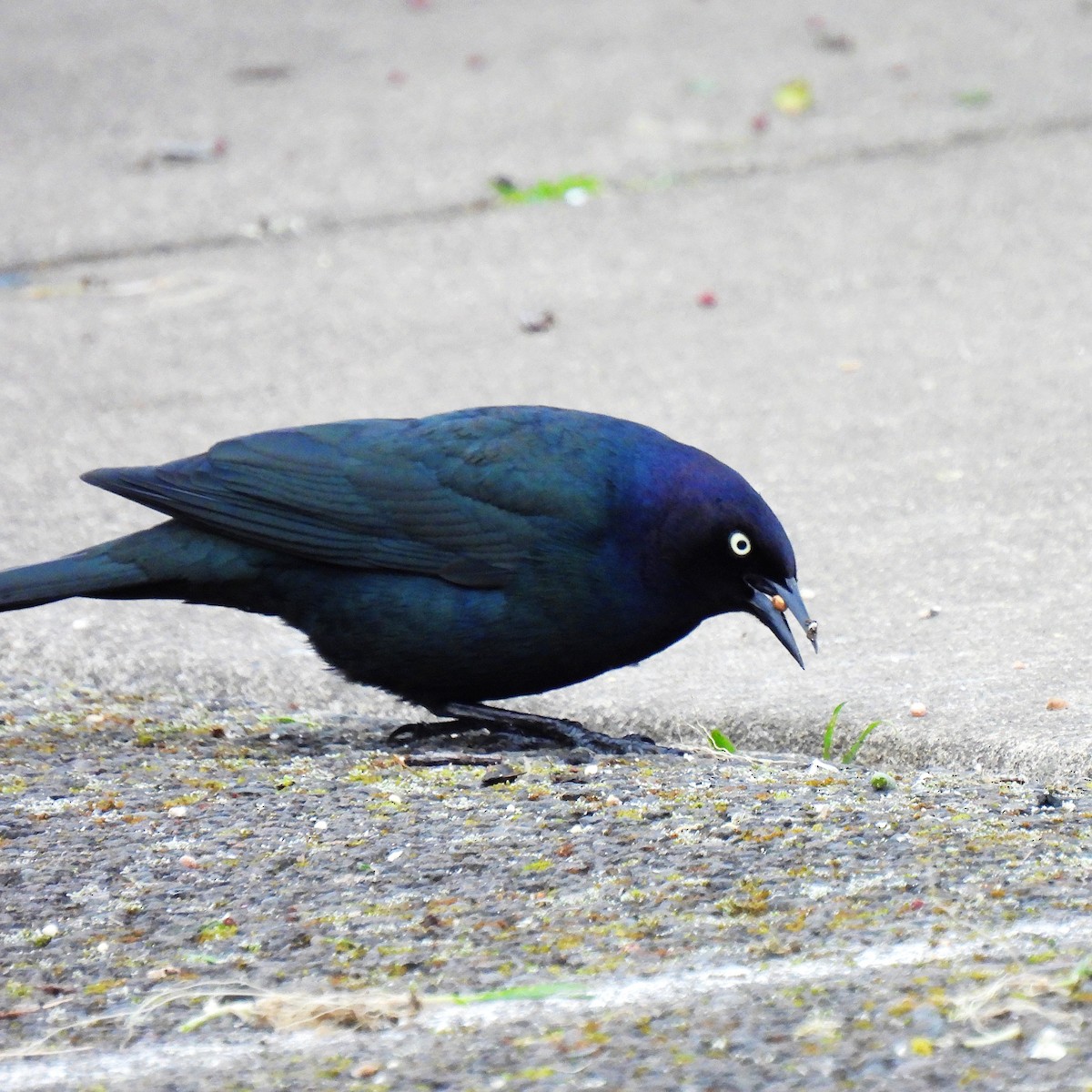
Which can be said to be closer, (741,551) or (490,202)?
(741,551)

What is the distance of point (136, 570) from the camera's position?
3.64 metres

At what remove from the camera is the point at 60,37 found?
9.19 metres

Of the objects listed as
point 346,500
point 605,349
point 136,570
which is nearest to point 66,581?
point 136,570

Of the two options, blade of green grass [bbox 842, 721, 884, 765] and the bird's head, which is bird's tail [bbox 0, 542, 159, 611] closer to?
the bird's head

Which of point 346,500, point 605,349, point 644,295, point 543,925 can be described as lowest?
point 543,925

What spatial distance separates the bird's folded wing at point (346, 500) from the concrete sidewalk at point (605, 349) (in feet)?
1.27

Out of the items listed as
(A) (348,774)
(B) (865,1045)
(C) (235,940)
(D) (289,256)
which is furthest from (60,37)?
(B) (865,1045)

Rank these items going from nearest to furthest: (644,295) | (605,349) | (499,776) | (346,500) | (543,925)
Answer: (543,925)
(499,776)
(346,500)
(605,349)
(644,295)

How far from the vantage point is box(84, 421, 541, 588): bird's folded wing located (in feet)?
11.4

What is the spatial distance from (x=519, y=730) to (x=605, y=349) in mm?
2364

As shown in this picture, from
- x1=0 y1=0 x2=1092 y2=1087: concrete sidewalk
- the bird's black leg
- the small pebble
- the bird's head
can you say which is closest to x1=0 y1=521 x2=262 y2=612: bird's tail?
x1=0 y1=0 x2=1092 y2=1087: concrete sidewalk

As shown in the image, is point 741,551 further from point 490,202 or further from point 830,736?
point 490,202

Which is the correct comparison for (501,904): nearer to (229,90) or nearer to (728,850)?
(728,850)

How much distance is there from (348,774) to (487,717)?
529 millimetres
